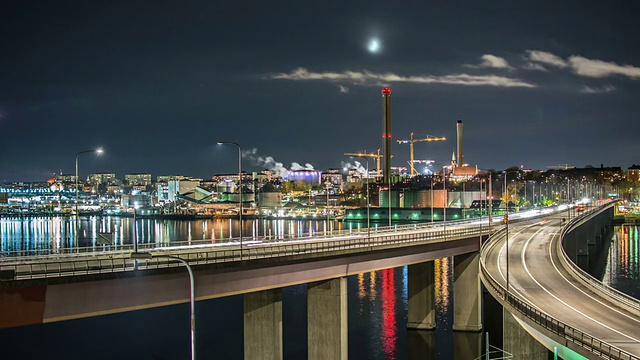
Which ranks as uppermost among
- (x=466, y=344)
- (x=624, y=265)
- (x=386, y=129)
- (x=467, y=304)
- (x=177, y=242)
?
(x=386, y=129)

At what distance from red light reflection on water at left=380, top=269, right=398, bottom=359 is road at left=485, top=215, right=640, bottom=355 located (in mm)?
9307

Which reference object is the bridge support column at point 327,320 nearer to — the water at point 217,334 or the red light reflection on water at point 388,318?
the water at point 217,334

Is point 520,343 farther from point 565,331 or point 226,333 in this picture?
point 226,333

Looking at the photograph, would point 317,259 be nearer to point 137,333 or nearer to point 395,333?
point 395,333

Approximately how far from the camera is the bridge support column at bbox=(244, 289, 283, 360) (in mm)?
32719

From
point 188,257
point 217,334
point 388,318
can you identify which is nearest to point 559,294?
point 388,318

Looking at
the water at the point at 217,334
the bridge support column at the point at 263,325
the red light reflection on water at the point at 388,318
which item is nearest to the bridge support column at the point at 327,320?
the bridge support column at the point at 263,325

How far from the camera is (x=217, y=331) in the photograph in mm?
50906

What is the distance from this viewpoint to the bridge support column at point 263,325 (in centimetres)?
3272

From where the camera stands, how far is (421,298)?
48.8 meters

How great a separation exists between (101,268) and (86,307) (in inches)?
67.2

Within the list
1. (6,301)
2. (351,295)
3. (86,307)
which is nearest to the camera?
(6,301)

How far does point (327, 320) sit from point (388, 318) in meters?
20.2

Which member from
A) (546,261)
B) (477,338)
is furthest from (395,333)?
(546,261)
